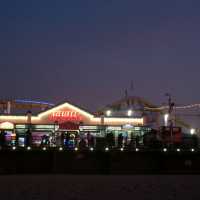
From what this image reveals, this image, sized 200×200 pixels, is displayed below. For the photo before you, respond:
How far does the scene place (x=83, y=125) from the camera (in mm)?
51750

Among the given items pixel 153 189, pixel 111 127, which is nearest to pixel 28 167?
pixel 153 189

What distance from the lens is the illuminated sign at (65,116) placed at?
169 ft

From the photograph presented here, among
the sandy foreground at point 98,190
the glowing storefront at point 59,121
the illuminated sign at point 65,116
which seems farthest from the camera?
the illuminated sign at point 65,116

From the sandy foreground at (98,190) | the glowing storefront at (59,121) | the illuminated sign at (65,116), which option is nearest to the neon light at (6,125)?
the glowing storefront at (59,121)

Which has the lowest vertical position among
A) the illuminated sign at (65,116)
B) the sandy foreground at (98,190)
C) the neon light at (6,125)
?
the sandy foreground at (98,190)

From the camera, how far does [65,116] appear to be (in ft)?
Result: 170

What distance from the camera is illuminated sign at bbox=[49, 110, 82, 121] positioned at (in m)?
51.7

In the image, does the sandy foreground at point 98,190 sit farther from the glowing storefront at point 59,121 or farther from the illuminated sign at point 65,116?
the illuminated sign at point 65,116

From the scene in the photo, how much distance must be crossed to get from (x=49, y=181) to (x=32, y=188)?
13.1 ft

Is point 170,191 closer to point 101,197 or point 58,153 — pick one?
point 101,197

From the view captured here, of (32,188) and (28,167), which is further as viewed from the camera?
(28,167)

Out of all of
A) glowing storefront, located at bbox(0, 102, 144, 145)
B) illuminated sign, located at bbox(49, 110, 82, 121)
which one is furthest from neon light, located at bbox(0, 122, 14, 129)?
illuminated sign, located at bbox(49, 110, 82, 121)

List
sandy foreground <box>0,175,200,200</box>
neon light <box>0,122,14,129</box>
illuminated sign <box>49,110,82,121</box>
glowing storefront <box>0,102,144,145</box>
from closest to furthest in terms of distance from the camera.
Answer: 1. sandy foreground <box>0,175,200,200</box>
2. neon light <box>0,122,14,129</box>
3. glowing storefront <box>0,102,144,145</box>
4. illuminated sign <box>49,110,82,121</box>

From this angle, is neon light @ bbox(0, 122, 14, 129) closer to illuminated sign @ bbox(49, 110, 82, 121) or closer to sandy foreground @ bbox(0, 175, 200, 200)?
illuminated sign @ bbox(49, 110, 82, 121)
